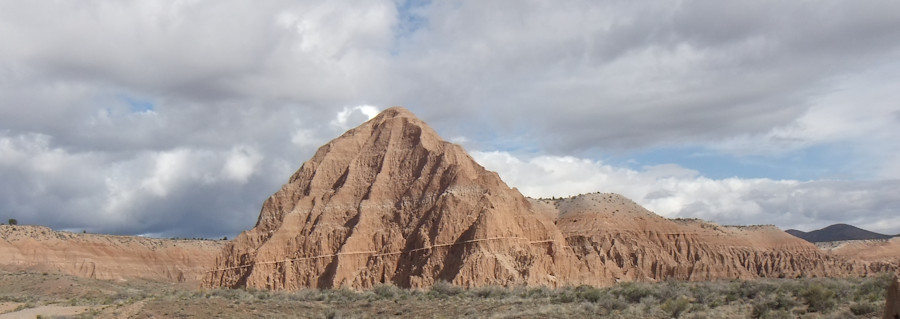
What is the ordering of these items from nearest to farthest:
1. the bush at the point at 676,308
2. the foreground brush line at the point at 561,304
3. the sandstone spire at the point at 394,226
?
the foreground brush line at the point at 561,304 < the bush at the point at 676,308 < the sandstone spire at the point at 394,226

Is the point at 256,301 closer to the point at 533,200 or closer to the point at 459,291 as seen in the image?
the point at 459,291

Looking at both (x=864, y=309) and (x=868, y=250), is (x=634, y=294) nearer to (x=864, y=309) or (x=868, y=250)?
(x=864, y=309)

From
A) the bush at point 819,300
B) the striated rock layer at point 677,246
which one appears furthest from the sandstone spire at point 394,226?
the bush at point 819,300

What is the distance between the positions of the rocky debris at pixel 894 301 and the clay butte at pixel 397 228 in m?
38.7

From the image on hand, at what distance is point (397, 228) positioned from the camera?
198ft

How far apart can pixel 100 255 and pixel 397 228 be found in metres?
59.5

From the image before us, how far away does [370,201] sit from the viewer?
61.9m

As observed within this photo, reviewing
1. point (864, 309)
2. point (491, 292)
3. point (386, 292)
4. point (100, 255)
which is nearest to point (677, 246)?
point (491, 292)

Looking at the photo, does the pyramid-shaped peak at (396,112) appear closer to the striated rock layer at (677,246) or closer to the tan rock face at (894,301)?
the striated rock layer at (677,246)

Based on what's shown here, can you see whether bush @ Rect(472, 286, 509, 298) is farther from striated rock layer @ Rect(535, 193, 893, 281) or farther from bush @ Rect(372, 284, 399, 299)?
striated rock layer @ Rect(535, 193, 893, 281)

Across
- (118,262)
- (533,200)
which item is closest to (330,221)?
(533,200)

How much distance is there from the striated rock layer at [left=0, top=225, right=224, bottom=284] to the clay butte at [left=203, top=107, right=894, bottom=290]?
42348 mm

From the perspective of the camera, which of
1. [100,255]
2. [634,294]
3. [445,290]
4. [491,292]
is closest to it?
[634,294]

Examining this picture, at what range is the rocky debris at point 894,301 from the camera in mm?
13919
